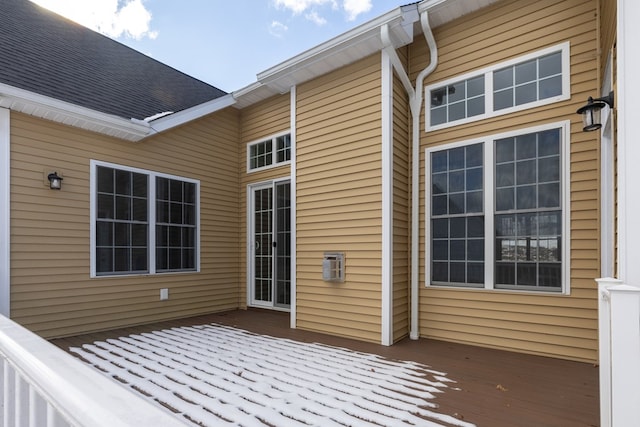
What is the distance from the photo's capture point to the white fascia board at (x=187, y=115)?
201 inches

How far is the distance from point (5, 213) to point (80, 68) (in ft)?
8.90

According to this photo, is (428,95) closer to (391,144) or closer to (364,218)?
(391,144)

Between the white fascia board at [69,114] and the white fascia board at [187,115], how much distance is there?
0.44 feet

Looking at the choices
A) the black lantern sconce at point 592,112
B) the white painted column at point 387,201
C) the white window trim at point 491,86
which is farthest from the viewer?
the white painted column at point 387,201

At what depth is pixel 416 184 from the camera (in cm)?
457

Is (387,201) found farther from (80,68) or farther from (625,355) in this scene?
(80,68)

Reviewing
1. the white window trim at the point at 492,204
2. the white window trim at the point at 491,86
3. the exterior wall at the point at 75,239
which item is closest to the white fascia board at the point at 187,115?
the exterior wall at the point at 75,239

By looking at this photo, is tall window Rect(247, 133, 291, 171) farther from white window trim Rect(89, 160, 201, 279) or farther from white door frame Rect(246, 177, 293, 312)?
white window trim Rect(89, 160, 201, 279)

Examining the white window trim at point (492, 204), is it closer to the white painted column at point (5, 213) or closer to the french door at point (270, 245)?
the french door at point (270, 245)

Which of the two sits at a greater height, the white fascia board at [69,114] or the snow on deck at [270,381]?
the white fascia board at [69,114]

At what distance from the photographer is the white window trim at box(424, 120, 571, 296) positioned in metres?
3.56

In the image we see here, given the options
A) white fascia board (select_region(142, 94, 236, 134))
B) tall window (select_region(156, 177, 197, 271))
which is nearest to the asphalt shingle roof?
white fascia board (select_region(142, 94, 236, 134))

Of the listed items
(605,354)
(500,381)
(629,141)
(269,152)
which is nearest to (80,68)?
(269,152)

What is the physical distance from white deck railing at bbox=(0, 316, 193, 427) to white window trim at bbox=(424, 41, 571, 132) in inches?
171
